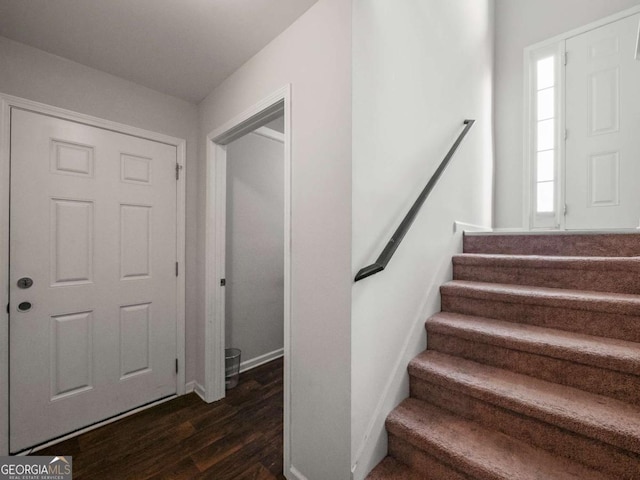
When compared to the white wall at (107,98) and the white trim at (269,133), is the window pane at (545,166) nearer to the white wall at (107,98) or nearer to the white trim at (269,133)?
the white trim at (269,133)

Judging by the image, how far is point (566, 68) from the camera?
2.72 m

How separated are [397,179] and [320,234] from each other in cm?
54

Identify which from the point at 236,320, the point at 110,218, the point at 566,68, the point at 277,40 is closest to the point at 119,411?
the point at 236,320

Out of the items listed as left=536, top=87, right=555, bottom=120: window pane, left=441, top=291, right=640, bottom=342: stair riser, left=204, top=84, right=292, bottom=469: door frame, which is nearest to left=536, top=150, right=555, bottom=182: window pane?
left=536, top=87, right=555, bottom=120: window pane

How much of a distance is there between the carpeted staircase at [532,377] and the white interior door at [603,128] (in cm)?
117

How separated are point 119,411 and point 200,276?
1.07 m

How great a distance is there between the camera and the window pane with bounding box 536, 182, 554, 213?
2832mm

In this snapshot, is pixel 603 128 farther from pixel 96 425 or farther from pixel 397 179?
pixel 96 425

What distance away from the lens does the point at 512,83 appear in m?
2.99

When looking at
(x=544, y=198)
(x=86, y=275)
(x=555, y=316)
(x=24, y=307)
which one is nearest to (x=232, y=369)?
(x=86, y=275)

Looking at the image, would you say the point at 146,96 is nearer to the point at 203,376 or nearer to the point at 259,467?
the point at 203,376

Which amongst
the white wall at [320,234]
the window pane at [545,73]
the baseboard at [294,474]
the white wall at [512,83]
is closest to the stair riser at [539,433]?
the white wall at [320,234]

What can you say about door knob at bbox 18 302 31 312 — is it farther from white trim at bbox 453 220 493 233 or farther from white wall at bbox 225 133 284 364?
white trim at bbox 453 220 493 233

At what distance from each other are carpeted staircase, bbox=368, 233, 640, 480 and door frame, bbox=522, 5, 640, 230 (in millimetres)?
1185
